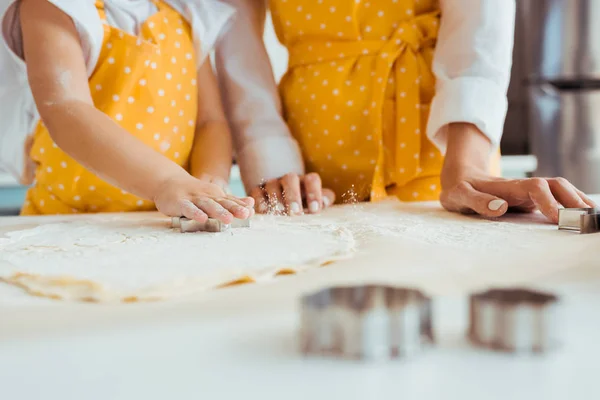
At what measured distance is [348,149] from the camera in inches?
42.3

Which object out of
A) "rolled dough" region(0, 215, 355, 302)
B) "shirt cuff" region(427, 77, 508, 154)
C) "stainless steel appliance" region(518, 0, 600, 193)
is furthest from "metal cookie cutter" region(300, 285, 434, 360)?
"stainless steel appliance" region(518, 0, 600, 193)

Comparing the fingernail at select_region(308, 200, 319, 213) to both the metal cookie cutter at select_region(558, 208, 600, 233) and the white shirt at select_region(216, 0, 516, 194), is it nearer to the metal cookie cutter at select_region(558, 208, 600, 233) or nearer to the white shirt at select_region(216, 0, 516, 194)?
the white shirt at select_region(216, 0, 516, 194)

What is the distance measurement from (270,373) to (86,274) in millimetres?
226

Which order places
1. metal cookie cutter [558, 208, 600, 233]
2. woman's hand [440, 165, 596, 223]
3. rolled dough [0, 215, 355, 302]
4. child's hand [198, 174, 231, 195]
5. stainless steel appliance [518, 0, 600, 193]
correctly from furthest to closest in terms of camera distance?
stainless steel appliance [518, 0, 600, 193] → child's hand [198, 174, 231, 195] → woman's hand [440, 165, 596, 223] → metal cookie cutter [558, 208, 600, 233] → rolled dough [0, 215, 355, 302]

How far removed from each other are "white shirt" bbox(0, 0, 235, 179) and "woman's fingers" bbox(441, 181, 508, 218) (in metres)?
0.52

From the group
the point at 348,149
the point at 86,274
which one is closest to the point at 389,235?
the point at 86,274

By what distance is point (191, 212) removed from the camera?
66 centimetres

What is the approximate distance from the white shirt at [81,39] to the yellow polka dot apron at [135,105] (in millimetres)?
20

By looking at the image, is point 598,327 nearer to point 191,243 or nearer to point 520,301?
point 520,301

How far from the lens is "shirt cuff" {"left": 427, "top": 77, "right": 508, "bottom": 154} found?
0.93 m

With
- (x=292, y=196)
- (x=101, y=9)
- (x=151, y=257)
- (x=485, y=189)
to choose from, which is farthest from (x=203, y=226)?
(x=101, y=9)

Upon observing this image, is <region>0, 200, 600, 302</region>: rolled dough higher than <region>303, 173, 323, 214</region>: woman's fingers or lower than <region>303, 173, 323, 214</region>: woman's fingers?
lower

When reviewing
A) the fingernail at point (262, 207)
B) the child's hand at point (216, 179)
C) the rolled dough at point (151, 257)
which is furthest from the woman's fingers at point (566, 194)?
the child's hand at point (216, 179)

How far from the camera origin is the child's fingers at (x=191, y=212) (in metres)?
0.65
